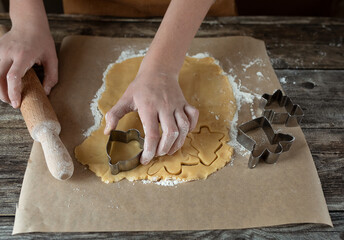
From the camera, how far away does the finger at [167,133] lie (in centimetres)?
98

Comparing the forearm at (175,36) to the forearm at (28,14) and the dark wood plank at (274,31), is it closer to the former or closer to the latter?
the dark wood plank at (274,31)

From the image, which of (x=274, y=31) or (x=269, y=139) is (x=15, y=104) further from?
(x=274, y=31)

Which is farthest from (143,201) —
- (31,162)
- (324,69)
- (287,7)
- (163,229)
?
(287,7)

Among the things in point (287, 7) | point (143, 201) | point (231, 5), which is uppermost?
point (231, 5)

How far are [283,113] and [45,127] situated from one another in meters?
0.75

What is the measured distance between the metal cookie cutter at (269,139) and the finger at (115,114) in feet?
1.21

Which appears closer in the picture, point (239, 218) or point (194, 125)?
point (239, 218)

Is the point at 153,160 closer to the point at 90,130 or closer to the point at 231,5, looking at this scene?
the point at 90,130

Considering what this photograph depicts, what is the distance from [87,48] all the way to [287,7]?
156cm

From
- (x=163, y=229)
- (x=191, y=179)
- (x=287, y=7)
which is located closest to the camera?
(x=163, y=229)

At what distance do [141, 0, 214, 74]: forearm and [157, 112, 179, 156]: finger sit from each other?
18 centimetres

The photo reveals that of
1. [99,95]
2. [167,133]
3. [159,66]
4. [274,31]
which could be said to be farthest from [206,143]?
[274,31]

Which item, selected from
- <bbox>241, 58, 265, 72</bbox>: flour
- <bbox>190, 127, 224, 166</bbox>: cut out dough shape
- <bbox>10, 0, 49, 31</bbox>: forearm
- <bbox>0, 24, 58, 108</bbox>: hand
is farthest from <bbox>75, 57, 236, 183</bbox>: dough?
<bbox>10, 0, 49, 31</bbox>: forearm

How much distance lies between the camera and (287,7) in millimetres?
2346
